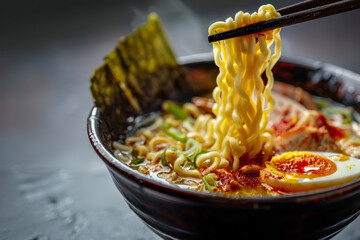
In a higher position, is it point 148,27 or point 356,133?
point 148,27

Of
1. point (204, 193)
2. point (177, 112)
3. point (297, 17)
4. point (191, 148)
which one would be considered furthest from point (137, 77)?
point (204, 193)

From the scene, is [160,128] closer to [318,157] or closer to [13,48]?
[318,157]

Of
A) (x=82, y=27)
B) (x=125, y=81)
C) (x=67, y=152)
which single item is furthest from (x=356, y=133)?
(x=82, y=27)

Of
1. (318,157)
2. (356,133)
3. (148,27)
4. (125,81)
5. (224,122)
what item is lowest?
(356,133)

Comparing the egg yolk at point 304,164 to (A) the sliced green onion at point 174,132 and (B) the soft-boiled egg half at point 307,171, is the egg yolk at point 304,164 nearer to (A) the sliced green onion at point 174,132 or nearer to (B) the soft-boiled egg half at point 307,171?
(B) the soft-boiled egg half at point 307,171

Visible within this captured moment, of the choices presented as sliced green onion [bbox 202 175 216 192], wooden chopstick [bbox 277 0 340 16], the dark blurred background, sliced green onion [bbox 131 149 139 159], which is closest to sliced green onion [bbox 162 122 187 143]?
sliced green onion [bbox 131 149 139 159]

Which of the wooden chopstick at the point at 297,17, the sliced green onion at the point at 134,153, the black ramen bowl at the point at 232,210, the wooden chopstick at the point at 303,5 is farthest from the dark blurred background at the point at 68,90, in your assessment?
the wooden chopstick at the point at 297,17
